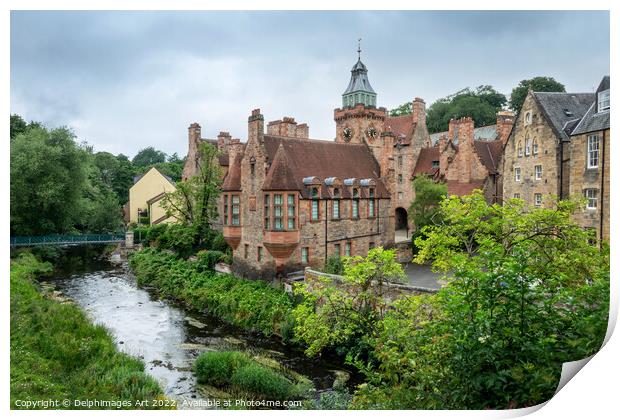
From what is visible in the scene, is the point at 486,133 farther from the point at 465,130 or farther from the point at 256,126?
the point at 256,126

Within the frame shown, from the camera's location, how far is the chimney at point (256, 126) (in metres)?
18.8

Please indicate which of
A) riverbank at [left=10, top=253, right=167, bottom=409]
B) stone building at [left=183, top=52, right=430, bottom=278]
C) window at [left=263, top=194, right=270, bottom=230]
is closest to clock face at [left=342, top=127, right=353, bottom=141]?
stone building at [left=183, top=52, right=430, bottom=278]

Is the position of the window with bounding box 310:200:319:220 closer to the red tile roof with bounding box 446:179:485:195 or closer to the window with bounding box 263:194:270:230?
the window with bounding box 263:194:270:230

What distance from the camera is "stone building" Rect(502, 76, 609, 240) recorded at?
9.91 metres

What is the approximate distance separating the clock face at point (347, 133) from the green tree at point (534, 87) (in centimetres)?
786

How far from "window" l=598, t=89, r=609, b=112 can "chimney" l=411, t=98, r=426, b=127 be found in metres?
18.5

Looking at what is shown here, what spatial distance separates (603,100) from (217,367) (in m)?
10.6

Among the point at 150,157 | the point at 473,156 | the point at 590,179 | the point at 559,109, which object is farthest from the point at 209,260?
the point at 150,157

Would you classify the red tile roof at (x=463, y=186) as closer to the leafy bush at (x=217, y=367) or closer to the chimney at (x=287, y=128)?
the chimney at (x=287, y=128)

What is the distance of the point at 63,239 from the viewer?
514 inches

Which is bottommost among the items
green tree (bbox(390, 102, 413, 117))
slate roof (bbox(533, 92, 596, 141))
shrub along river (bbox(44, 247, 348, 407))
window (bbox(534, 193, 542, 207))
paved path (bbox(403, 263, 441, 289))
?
shrub along river (bbox(44, 247, 348, 407))

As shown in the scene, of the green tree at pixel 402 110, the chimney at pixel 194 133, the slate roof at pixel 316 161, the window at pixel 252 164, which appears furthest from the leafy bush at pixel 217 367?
the green tree at pixel 402 110

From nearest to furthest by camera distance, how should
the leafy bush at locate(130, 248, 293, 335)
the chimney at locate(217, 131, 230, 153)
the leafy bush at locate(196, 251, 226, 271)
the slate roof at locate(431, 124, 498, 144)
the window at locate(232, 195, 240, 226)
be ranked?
the leafy bush at locate(130, 248, 293, 335) → the window at locate(232, 195, 240, 226) → the leafy bush at locate(196, 251, 226, 271) → the slate roof at locate(431, 124, 498, 144) → the chimney at locate(217, 131, 230, 153)

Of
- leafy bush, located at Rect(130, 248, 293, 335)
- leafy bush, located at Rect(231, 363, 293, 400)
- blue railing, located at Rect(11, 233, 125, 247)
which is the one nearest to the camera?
blue railing, located at Rect(11, 233, 125, 247)
